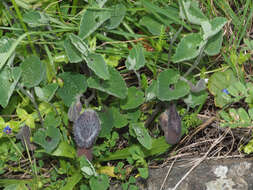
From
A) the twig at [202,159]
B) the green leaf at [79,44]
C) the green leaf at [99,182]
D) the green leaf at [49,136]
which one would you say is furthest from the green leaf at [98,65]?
the twig at [202,159]

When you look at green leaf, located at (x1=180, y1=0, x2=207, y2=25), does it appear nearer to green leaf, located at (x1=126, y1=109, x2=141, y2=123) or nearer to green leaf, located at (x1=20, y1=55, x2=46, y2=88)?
green leaf, located at (x1=126, y1=109, x2=141, y2=123)

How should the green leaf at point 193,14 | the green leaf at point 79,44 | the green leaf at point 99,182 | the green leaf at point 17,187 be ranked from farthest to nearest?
the green leaf at point 17,187
the green leaf at point 99,182
the green leaf at point 193,14
the green leaf at point 79,44

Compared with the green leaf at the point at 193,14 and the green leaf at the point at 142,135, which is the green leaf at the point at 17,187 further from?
the green leaf at the point at 193,14


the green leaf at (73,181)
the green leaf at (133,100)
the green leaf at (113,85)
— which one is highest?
the green leaf at (113,85)

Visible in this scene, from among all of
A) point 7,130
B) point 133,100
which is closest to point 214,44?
point 133,100

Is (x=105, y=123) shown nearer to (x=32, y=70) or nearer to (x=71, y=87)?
(x=71, y=87)

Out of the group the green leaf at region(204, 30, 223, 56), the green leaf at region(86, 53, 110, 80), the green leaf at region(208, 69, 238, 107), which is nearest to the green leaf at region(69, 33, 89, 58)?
the green leaf at region(86, 53, 110, 80)
